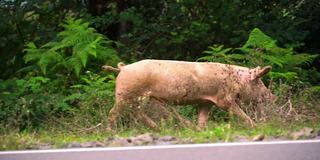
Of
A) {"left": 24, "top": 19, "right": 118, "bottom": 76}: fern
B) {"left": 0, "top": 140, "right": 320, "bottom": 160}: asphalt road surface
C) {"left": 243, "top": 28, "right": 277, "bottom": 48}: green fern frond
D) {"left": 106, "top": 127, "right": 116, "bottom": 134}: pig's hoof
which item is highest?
{"left": 0, "top": 140, "right": 320, "bottom": 160}: asphalt road surface

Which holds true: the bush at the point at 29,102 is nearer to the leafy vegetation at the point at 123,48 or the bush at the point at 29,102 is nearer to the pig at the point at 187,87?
the leafy vegetation at the point at 123,48

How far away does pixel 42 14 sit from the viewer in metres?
16.1

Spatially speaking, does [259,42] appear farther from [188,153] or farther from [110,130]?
[188,153]

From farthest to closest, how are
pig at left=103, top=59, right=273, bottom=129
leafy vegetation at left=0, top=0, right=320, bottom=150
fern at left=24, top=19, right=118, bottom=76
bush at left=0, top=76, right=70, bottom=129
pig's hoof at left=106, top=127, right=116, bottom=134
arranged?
fern at left=24, top=19, right=118, bottom=76, leafy vegetation at left=0, top=0, right=320, bottom=150, bush at left=0, top=76, right=70, bottom=129, pig at left=103, top=59, right=273, bottom=129, pig's hoof at left=106, top=127, right=116, bottom=134

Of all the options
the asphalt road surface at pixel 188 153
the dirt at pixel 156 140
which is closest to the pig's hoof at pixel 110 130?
the dirt at pixel 156 140

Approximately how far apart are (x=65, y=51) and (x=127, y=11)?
2.36m

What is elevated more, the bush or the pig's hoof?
the pig's hoof

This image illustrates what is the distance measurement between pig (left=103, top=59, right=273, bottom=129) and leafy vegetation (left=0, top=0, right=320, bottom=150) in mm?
415

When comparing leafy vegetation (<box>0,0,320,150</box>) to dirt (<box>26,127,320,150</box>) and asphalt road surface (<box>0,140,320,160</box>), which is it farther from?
asphalt road surface (<box>0,140,320,160</box>)

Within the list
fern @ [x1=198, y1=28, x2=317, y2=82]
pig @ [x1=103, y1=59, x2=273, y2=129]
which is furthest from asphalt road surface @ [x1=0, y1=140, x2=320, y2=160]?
fern @ [x1=198, y1=28, x2=317, y2=82]

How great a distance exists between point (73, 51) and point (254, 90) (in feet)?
16.0

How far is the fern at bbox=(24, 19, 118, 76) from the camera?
43.0 ft

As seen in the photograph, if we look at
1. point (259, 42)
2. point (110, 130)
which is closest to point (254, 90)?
point (110, 130)

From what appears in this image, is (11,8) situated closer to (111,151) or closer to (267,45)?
(267,45)
